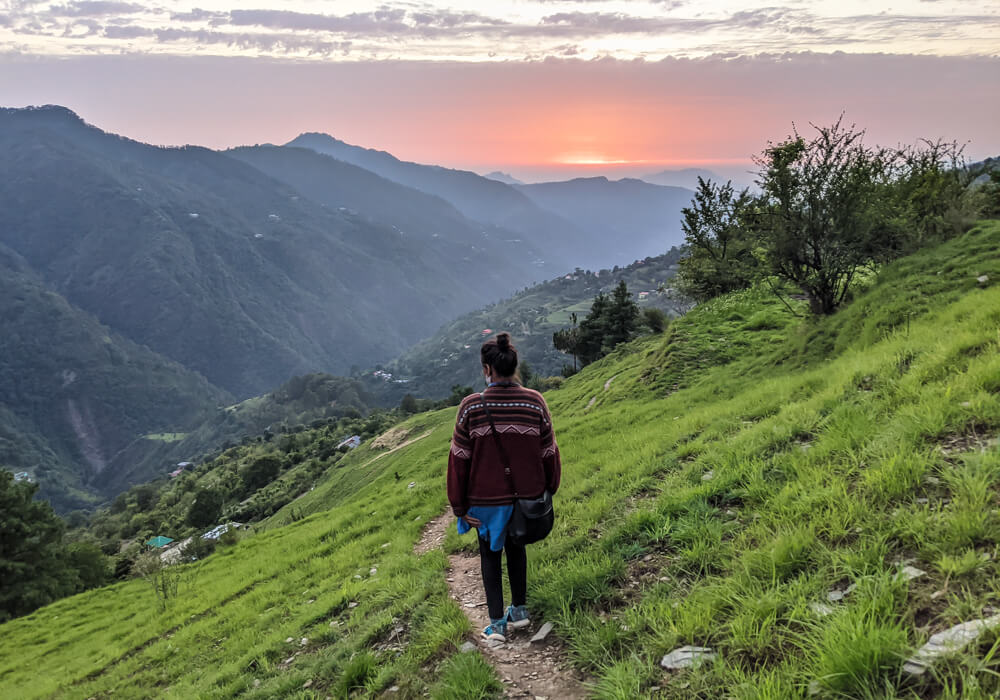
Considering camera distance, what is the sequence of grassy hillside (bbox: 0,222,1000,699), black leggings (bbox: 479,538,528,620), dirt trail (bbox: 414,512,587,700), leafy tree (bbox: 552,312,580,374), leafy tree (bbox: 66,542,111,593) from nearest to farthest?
grassy hillside (bbox: 0,222,1000,699) < dirt trail (bbox: 414,512,587,700) < black leggings (bbox: 479,538,528,620) < leafy tree (bbox: 66,542,111,593) < leafy tree (bbox: 552,312,580,374)

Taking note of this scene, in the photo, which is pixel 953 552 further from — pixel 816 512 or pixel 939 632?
pixel 816 512

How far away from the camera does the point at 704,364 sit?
19.9 metres

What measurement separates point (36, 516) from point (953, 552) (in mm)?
51391

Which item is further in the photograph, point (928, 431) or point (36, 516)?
point (36, 516)

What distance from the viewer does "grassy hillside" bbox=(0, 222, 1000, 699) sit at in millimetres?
3408

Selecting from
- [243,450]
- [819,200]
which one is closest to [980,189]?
[819,200]

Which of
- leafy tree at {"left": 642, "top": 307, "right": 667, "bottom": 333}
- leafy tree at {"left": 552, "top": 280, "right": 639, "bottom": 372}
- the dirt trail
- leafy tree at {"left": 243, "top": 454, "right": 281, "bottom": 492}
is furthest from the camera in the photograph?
leafy tree at {"left": 243, "top": 454, "right": 281, "bottom": 492}

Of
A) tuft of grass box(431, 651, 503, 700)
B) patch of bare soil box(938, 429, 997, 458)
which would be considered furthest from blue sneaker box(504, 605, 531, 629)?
patch of bare soil box(938, 429, 997, 458)

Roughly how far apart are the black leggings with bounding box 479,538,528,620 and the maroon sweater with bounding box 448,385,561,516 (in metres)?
0.59

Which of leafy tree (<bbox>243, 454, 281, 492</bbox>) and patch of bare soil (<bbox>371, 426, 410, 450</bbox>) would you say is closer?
patch of bare soil (<bbox>371, 426, 410, 450</bbox>)

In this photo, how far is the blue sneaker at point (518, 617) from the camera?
5304 mm

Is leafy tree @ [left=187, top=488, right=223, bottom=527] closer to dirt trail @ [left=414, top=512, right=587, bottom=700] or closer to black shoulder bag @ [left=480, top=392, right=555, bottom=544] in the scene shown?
dirt trail @ [left=414, top=512, right=587, bottom=700]

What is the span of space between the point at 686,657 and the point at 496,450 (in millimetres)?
2335

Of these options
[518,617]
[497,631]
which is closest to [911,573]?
[518,617]
